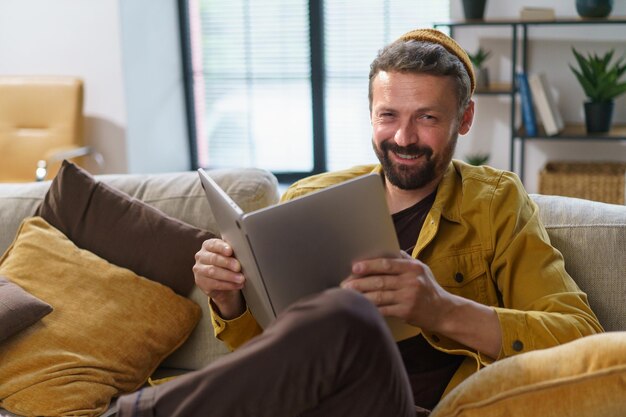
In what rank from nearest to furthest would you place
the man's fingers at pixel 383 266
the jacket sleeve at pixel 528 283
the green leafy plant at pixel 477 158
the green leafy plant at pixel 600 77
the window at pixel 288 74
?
the man's fingers at pixel 383 266
the jacket sleeve at pixel 528 283
the green leafy plant at pixel 600 77
the green leafy plant at pixel 477 158
the window at pixel 288 74

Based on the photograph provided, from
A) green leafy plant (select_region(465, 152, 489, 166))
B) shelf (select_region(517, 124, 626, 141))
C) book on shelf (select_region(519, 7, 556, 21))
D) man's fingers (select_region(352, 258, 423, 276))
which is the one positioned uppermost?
book on shelf (select_region(519, 7, 556, 21))

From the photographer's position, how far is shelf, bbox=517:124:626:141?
12.8 ft

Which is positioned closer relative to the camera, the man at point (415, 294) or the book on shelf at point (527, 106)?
the man at point (415, 294)

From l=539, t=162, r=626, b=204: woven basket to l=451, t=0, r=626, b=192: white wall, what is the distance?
18cm

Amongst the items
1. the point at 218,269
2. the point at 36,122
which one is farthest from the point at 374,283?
the point at 36,122

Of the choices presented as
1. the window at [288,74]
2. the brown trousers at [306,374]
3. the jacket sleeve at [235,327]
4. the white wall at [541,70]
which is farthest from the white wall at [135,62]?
the brown trousers at [306,374]

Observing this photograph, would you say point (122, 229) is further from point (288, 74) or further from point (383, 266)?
point (288, 74)

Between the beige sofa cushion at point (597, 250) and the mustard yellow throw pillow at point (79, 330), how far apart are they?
0.80 metres

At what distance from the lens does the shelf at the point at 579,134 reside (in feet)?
12.8

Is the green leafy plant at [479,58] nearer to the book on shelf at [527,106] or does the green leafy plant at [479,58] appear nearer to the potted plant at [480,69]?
the potted plant at [480,69]

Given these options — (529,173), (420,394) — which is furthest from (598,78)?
(420,394)

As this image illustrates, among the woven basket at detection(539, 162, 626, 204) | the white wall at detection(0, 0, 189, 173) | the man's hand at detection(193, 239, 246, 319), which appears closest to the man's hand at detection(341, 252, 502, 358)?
the man's hand at detection(193, 239, 246, 319)

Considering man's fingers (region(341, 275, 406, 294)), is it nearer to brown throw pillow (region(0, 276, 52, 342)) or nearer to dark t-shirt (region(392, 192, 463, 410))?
dark t-shirt (region(392, 192, 463, 410))

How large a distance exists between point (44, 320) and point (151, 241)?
290 mm
